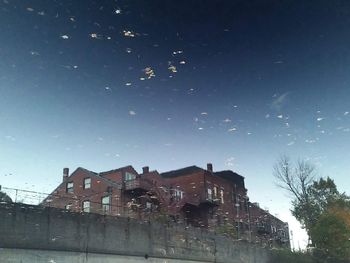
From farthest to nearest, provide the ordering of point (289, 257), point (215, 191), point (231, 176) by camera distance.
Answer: point (231, 176)
point (215, 191)
point (289, 257)

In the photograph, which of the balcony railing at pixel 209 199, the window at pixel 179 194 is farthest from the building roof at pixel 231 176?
the window at pixel 179 194

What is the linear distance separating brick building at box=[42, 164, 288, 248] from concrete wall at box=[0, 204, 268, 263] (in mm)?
6513

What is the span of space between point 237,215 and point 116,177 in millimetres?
20183

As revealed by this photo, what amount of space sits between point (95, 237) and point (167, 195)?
24651 millimetres

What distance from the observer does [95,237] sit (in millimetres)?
A: 27406

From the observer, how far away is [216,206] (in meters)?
56.1

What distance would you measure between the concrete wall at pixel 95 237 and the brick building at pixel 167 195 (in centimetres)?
651

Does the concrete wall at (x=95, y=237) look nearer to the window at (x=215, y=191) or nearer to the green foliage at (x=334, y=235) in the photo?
the green foliage at (x=334, y=235)

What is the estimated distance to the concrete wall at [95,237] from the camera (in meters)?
23.2

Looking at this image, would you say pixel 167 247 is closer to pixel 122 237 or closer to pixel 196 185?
pixel 122 237

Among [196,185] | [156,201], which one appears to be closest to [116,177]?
[156,201]

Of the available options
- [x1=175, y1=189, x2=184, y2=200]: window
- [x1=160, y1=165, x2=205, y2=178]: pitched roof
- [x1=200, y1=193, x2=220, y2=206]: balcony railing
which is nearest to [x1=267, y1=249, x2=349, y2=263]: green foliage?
[x1=200, y1=193, x2=220, y2=206]: balcony railing

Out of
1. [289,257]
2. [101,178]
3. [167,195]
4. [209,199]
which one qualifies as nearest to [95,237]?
[101,178]

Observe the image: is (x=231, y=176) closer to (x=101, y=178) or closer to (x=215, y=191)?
(x=215, y=191)
